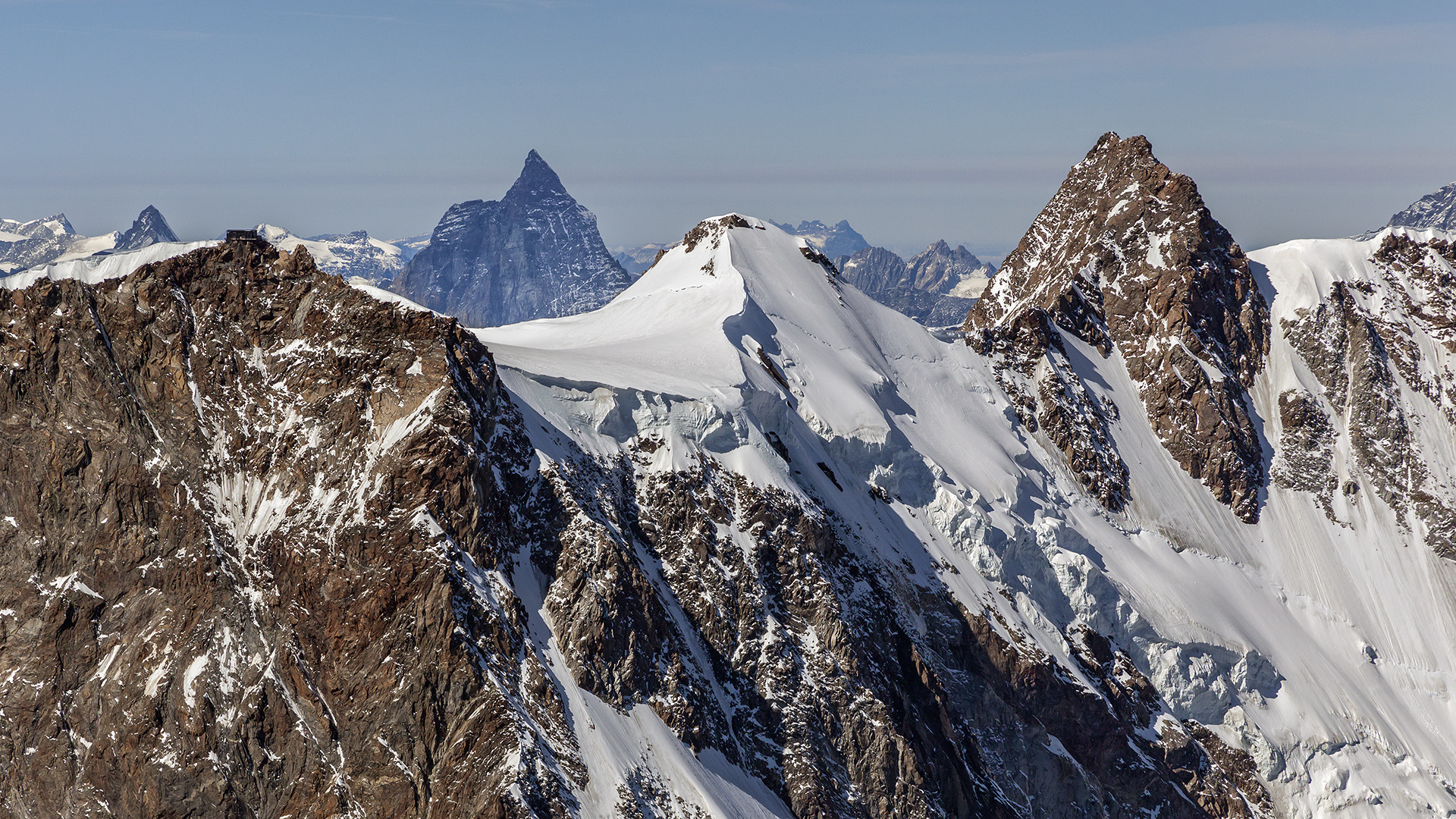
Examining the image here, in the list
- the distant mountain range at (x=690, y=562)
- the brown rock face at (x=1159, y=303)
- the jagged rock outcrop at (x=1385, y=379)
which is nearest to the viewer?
the distant mountain range at (x=690, y=562)

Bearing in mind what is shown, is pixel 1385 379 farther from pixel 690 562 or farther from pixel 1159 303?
pixel 690 562

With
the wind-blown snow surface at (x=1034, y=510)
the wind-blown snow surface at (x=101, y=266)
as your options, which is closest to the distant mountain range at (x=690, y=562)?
the wind-blown snow surface at (x=101, y=266)

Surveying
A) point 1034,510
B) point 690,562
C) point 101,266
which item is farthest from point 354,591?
point 1034,510

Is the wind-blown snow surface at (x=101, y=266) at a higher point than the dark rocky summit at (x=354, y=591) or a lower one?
higher

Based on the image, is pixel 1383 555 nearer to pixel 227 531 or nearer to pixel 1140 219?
pixel 1140 219

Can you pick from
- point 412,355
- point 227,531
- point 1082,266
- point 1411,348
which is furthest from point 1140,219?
point 227,531

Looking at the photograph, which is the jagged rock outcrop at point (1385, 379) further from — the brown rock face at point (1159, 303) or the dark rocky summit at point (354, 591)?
the dark rocky summit at point (354, 591)
